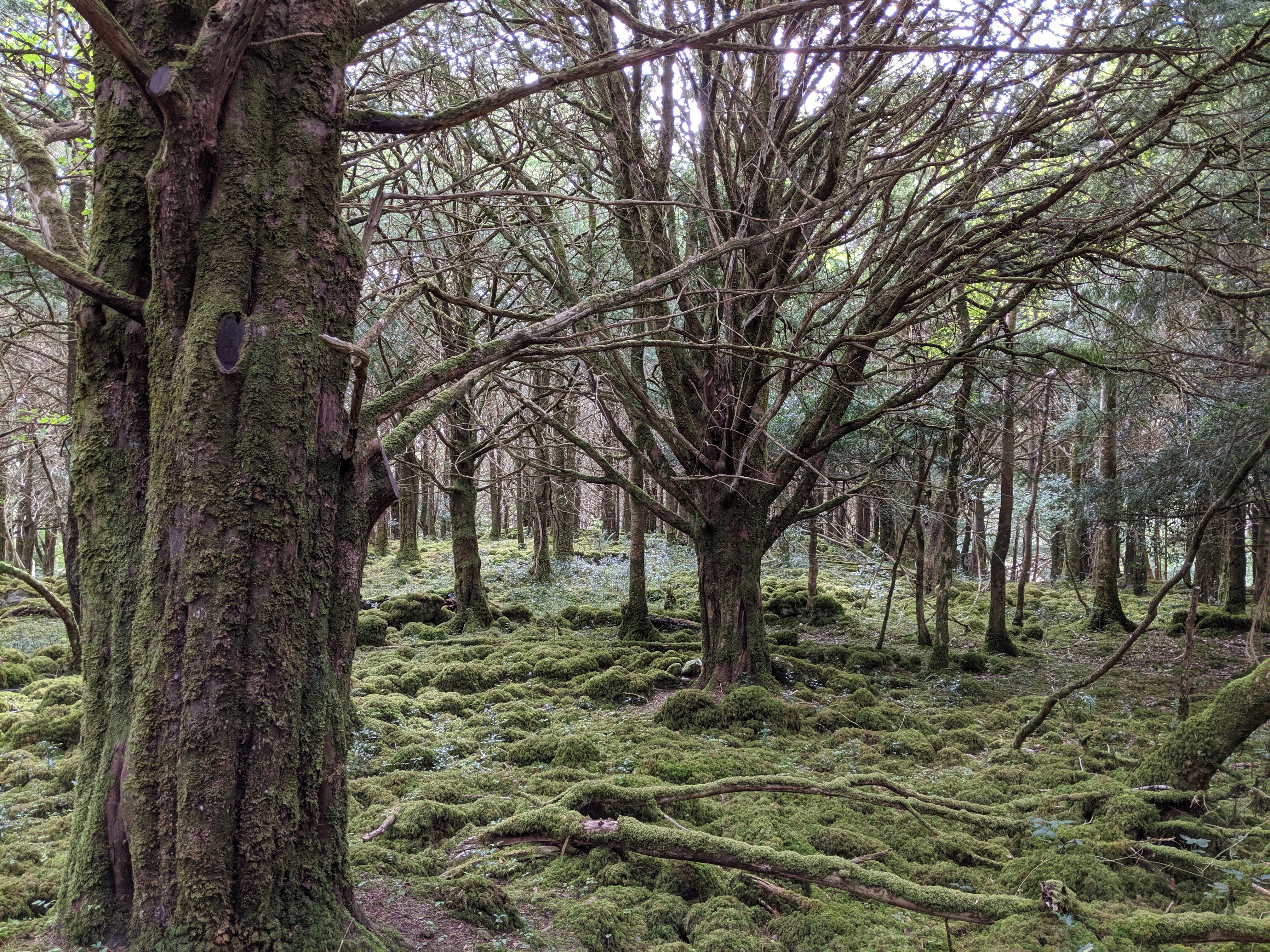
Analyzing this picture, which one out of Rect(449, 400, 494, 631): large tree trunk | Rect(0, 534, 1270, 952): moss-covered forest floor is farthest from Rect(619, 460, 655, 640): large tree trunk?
Rect(449, 400, 494, 631): large tree trunk

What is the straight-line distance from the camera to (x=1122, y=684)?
9.02 metres

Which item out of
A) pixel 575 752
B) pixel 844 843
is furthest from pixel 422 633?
pixel 844 843

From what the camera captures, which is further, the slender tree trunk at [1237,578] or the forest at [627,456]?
the slender tree trunk at [1237,578]

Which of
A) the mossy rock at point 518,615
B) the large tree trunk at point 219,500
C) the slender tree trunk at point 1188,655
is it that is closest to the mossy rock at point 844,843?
the slender tree trunk at point 1188,655

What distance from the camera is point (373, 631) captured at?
11.1 metres

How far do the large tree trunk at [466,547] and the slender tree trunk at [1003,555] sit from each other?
730 centimetres

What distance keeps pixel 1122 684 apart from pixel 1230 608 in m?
5.17

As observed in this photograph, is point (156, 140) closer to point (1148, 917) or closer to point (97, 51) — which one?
point (97, 51)

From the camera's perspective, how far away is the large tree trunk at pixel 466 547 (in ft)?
38.7

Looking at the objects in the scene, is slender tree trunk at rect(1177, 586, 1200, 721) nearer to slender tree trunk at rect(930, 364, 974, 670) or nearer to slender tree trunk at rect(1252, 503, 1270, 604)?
slender tree trunk at rect(1252, 503, 1270, 604)

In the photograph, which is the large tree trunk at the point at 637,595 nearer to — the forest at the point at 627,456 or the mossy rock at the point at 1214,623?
the forest at the point at 627,456

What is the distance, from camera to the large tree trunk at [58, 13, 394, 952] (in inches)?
86.8

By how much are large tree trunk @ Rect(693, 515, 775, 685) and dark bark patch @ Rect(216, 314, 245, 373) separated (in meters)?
5.32

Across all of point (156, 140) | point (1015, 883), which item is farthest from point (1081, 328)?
point (156, 140)
